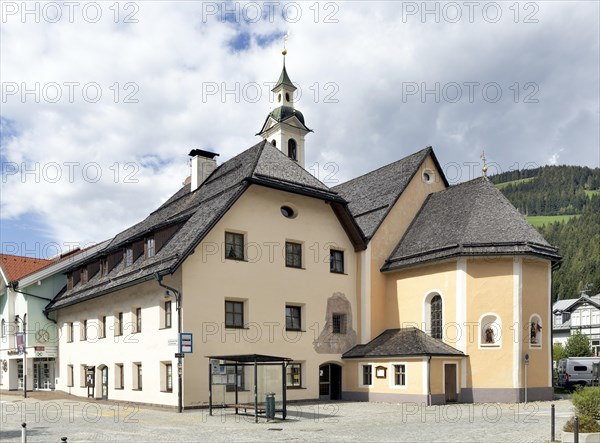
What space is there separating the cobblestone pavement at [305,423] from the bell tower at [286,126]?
25.2 metres

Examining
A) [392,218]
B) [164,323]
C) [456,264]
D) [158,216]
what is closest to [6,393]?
[158,216]

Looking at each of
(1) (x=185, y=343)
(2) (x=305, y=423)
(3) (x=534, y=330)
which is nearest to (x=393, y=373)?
(3) (x=534, y=330)

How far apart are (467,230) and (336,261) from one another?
6587 mm

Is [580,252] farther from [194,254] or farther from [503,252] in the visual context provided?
[194,254]

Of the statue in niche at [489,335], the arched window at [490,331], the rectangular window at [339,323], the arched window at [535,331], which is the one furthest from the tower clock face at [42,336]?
the arched window at [535,331]

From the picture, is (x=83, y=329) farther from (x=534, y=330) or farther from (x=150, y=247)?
(x=534, y=330)

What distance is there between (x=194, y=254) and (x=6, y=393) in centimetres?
2076

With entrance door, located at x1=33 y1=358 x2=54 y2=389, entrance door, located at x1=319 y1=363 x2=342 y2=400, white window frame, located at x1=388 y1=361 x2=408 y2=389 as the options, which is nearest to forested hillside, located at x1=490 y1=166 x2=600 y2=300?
entrance door, located at x1=319 y1=363 x2=342 y2=400

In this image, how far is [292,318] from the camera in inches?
1145

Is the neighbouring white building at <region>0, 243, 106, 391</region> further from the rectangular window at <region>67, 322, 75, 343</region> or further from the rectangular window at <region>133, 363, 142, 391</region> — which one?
the rectangular window at <region>133, 363, 142, 391</region>

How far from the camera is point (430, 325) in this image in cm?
3008

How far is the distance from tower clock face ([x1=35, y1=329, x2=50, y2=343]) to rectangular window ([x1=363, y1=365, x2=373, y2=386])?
67.1ft

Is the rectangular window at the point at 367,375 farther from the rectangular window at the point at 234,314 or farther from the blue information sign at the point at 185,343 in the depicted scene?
the blue information sign at the point at 185,343

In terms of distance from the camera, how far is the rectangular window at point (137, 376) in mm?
28631
